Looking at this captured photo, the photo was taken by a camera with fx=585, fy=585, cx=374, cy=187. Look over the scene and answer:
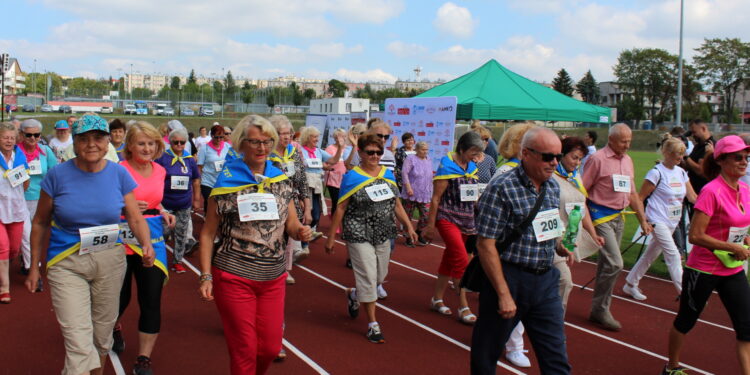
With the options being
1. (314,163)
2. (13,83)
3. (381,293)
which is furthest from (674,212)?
(13,83)

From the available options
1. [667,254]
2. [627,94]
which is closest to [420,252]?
[667,254]

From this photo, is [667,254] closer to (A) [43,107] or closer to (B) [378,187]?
(B) [378,187]

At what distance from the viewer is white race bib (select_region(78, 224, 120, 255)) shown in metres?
3.61

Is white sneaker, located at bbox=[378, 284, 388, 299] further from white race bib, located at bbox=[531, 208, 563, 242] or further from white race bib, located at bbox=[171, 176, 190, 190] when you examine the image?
white race bib, located at bbox=[531, 208, 563, 242]

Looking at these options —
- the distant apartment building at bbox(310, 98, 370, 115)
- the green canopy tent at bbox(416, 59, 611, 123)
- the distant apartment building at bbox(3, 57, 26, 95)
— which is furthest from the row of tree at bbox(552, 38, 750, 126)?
the distant apartment building at bbox(3, 57, 26, 95)

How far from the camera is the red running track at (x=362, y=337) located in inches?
197

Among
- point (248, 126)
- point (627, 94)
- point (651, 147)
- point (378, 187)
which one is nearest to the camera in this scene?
point (248, 126)

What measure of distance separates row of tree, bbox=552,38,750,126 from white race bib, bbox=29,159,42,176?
7357cm

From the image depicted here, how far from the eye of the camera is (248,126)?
145 inches

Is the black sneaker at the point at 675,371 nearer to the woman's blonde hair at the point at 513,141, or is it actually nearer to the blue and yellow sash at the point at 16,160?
the woman's blonde hair at the point at 513,141

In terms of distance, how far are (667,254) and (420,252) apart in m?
4.10

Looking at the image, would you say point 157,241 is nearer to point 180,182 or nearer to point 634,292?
point 180,182

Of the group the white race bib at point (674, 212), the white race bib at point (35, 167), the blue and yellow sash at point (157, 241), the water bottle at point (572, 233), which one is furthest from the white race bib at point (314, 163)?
the water bottle at point (572, 233)

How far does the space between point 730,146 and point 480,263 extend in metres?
2.29
